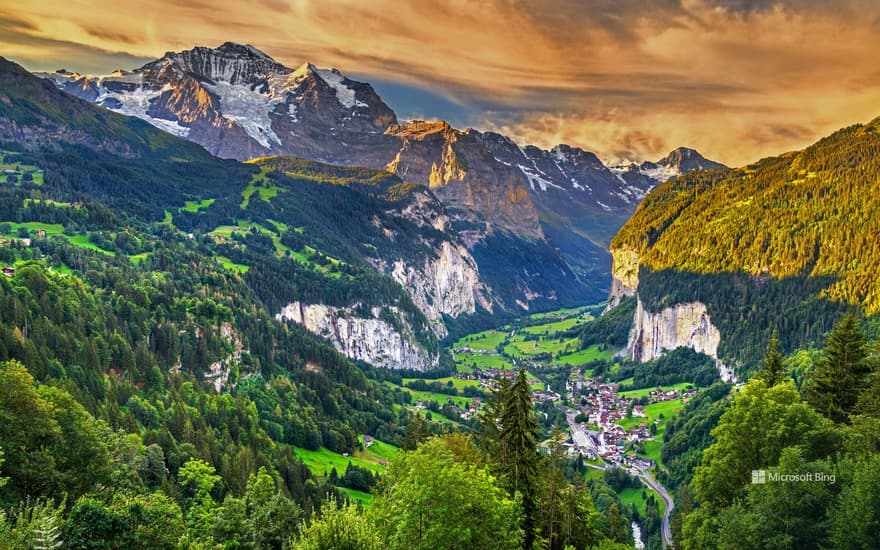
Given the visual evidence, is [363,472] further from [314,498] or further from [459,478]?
[459,478]

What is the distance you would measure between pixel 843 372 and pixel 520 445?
2584 centimetres

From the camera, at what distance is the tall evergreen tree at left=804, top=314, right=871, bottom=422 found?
45719mm

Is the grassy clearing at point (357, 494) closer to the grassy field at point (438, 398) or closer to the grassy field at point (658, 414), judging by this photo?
the grassy field at point (658, 414)

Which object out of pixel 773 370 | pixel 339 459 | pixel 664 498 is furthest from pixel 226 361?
pixel 773 370

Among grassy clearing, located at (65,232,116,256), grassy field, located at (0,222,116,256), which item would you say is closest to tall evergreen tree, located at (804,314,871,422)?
grassy field, located at (0,222,116,256)

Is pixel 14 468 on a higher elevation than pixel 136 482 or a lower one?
higher

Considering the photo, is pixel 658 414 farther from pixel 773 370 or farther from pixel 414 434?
pixel 414 434

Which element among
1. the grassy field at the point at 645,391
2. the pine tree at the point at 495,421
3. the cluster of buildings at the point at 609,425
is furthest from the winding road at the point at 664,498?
the pine tree at the point at 495,421

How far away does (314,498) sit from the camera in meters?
76.4

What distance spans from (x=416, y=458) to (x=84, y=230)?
150 metres

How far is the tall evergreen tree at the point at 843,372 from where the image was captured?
150ft

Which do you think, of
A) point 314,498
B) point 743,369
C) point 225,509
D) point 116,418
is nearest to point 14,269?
point 116,418

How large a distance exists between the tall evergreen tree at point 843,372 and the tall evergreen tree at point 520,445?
907 inches

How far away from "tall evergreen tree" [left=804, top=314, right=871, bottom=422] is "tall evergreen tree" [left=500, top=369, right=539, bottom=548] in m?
23.0
